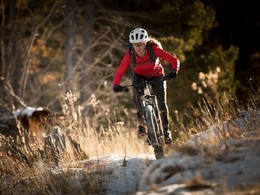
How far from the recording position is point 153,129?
271 inches

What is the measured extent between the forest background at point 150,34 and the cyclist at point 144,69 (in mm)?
4348

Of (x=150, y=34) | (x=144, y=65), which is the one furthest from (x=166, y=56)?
(x=150, y=34)

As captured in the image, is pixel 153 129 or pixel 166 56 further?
pixel 166 56

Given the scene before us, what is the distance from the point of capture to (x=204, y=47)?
14.4 m

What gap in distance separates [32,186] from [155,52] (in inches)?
106

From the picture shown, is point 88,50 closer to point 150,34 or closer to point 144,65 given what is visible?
point 150,34

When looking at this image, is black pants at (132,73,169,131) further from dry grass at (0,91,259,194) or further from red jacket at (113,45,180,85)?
dry grass at (0,91,259,194)

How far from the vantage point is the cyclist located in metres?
7.16

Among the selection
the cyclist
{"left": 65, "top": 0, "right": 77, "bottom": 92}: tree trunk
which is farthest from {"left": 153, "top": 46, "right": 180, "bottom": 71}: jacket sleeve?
{"left": 65, "top": 0, "right": 77, "bottom": 92}: tree trunk

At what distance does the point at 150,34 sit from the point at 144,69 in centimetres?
725

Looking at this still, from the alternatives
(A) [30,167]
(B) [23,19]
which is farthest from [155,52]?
(B) [23,19]

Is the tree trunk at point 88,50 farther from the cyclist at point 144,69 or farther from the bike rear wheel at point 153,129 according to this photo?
the bike rear wheel at point 153,129

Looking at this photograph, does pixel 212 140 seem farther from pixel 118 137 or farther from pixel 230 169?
pixel 118 137

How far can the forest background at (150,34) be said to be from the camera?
13031mm
